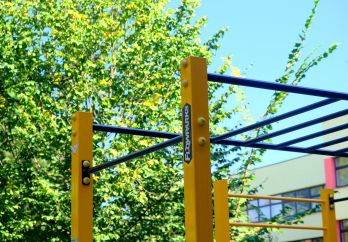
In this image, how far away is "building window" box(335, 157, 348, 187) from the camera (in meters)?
33.1

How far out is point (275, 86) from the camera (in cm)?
342

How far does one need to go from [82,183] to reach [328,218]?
3.30 metres

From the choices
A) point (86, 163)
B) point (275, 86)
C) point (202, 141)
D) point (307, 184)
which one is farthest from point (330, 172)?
point (202, 141)

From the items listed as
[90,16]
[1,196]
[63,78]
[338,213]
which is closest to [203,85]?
[1,196]

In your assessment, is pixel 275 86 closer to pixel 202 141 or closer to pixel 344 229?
pixel 202 141

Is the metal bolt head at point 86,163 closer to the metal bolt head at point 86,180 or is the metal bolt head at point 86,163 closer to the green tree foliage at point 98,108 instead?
the metal bolt head at point 86,180

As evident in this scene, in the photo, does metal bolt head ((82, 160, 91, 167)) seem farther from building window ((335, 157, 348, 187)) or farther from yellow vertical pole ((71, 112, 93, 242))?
building window ((335, 157, 348, 187))

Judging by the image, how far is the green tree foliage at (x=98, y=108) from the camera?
38.4ft

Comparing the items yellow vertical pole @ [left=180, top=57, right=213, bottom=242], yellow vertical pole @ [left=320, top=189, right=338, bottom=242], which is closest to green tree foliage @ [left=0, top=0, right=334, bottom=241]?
yellow vertical pole @ [left=320, top=189, right=338, bottom=242]

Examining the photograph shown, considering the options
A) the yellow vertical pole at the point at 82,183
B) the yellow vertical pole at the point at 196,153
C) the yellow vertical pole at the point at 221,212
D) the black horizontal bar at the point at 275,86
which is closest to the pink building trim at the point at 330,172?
the yellow vertical pole at the point at 221,212

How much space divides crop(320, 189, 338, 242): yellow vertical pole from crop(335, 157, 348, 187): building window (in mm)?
26512

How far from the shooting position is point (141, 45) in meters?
13.0

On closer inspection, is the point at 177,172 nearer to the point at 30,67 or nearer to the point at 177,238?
the point at 177,238

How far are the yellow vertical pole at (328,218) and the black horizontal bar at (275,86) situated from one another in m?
3.68
